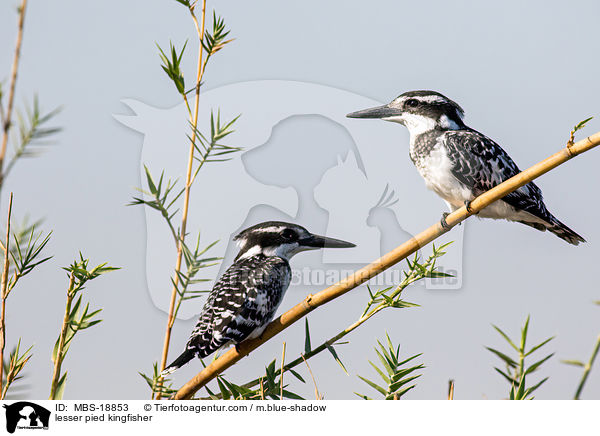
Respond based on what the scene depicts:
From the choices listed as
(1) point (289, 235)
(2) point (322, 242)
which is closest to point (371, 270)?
(2) point (322, 242)

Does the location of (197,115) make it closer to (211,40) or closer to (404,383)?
(211,40)

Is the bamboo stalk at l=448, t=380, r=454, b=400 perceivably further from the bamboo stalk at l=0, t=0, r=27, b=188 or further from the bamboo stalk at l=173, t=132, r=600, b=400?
the bamboo stalk at l=0, t=0, r=27, b=188

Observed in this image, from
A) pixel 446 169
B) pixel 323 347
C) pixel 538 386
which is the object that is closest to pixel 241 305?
pixel 446 169

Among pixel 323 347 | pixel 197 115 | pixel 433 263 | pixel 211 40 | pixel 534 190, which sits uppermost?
pixel 534 190

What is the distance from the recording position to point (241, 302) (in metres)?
2.17

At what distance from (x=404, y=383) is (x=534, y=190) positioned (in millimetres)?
1679

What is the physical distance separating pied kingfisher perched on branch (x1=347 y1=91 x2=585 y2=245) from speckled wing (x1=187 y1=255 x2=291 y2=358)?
2.18 feet

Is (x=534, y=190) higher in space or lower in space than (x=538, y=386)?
higher

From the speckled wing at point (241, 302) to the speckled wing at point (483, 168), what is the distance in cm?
74

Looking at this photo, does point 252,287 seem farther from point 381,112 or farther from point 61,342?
point 61,342

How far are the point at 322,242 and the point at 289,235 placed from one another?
0.41 metres

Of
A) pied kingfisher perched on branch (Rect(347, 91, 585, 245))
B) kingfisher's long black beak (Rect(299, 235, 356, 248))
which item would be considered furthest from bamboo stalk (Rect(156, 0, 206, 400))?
pied kingfisher perched on branch (Rect(347, 91, 585, 245))

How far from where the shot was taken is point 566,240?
7.66 ft
